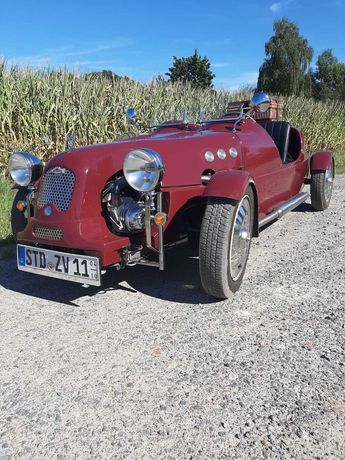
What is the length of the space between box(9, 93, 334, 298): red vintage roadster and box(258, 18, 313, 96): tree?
43.2m

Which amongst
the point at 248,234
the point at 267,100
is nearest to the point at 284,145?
the point at 267,100

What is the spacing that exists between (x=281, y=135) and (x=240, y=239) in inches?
115

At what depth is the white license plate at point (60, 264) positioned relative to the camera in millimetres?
3109

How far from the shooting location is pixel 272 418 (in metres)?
2.06

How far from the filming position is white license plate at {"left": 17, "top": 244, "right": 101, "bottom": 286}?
3.11m

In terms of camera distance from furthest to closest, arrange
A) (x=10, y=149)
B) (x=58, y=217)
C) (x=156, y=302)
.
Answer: (x=10, y=149) < (x=156, y=302) < (x=58, y=217)

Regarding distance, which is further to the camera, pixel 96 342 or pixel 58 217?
pixel 58 217

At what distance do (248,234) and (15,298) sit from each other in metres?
2.05

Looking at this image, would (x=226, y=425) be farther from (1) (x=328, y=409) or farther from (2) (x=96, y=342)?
(2) (x=96, y=342)

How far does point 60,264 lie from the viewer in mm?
3221

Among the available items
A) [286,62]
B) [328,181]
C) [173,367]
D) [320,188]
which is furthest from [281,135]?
[286,62]

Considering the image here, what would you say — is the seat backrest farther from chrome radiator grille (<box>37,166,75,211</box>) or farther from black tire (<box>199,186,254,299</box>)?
chrome radiator grille (<box>37,166,75,211</box>)

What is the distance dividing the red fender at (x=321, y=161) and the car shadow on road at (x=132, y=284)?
9.79ft

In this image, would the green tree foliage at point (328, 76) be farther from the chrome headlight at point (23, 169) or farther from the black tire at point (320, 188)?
the chrome headlight at point (23, 169)
